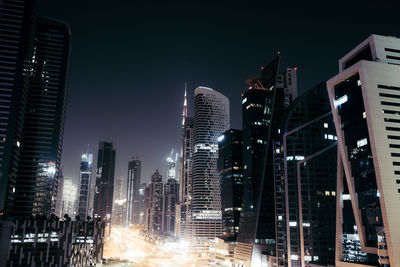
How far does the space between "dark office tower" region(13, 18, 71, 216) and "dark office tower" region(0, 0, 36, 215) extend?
9.26 m

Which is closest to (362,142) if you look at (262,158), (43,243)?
(262,158)

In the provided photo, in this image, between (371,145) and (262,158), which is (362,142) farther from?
(262,158)

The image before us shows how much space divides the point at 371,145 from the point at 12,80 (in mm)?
132650

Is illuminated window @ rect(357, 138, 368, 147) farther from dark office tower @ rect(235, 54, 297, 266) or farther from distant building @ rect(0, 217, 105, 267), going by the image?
distant building @ rect(0, 217, 105, 267)

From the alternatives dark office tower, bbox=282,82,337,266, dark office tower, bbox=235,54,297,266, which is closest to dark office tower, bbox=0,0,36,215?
dark office tower, bbox=235,54,297,266

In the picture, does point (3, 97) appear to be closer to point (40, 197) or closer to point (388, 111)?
point (40, 197)

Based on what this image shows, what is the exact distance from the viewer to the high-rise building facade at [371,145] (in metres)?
80.2

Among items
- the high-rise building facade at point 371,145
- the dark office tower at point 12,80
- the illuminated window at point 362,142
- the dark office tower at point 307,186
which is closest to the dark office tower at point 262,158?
the dark office tower at point 307,186

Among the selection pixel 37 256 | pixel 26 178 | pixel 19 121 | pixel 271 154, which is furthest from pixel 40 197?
pixel 271 154

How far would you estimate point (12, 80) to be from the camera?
144250mm

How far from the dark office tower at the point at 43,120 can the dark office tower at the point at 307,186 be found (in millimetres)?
104978

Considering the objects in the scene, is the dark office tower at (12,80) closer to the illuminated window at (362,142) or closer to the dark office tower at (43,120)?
the dark office tower at (43,120)

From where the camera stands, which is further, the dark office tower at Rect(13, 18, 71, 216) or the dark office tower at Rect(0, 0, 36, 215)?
the dark office tower at Rect(13, 18, 71, 216)

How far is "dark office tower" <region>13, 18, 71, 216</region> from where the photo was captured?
164 meters
